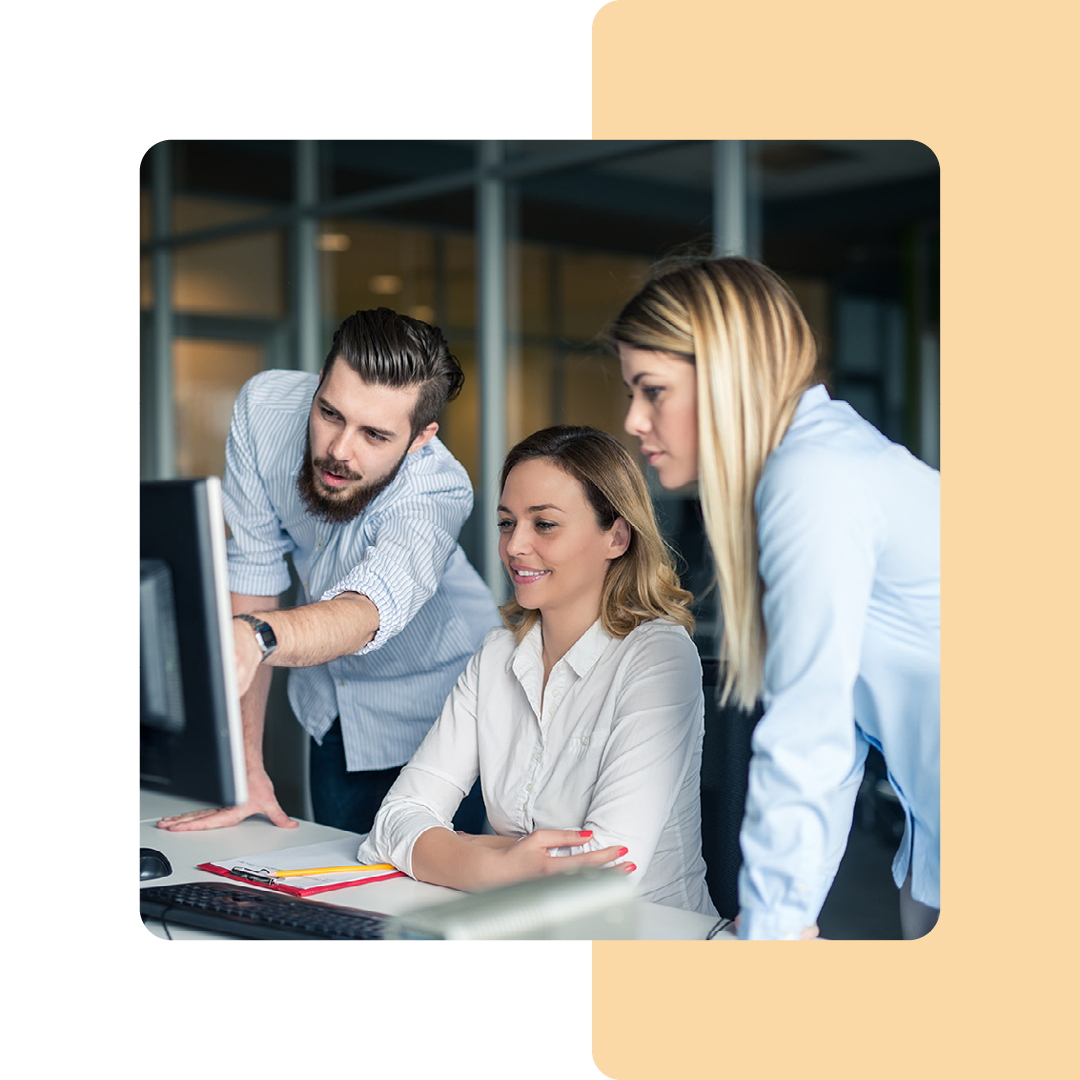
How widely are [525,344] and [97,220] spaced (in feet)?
3.33

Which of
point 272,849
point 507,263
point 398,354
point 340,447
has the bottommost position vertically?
point 272,849

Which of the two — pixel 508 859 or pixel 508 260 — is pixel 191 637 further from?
pixel 508 260

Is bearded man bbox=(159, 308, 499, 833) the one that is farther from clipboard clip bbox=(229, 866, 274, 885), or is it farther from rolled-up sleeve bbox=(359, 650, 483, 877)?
clipboard clip bbox=(229, 866, 274, 885)

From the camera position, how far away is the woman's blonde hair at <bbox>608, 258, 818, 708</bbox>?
4.11 ft

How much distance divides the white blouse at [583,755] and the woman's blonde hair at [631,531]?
0.09ft

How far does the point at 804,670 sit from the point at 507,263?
4.61 ft

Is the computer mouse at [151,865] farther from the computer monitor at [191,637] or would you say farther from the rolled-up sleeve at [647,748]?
the rolled-up sleeve at [647,748]

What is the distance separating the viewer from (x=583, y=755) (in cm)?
160

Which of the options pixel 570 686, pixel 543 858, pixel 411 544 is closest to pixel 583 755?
pixel 570 686

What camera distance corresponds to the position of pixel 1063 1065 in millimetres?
1331

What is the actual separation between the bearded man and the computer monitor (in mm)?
344

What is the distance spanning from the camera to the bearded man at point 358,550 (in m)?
1.77
